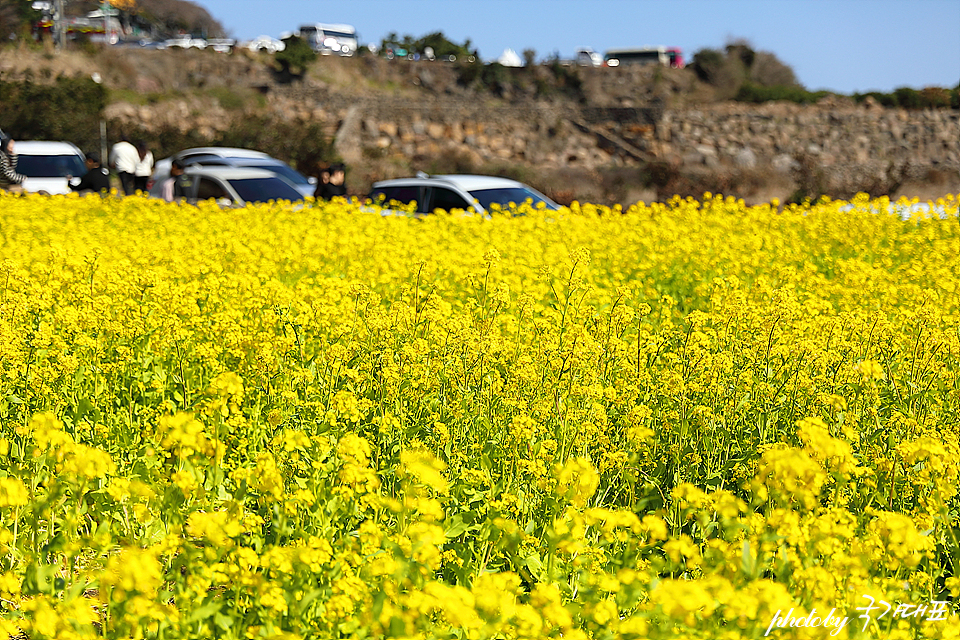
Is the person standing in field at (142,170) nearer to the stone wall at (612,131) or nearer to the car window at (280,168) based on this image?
the car window at (280,168)

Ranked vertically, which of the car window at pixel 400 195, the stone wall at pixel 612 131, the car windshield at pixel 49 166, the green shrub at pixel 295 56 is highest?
the green shrub at pixel 295 56

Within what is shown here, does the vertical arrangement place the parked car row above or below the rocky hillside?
below

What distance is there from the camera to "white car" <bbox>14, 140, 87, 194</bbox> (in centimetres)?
1750

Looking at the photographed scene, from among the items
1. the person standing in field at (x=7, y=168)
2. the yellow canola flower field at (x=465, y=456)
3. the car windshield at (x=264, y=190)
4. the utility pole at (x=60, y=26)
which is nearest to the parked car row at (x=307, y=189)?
the car windshield at (x=264, y=190)

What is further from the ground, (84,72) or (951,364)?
(84,72)

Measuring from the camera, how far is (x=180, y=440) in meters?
3.12

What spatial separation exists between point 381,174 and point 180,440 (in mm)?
26734

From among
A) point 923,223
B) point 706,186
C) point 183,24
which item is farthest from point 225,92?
point 183,24

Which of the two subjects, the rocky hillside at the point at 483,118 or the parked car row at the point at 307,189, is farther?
the rocky hillside at the point at 483,118

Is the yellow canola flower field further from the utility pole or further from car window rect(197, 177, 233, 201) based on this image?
the utility pole

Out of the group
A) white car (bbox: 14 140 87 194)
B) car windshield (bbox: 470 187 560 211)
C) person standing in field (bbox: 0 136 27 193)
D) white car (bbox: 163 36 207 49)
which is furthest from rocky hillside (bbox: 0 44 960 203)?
car windshield (bbox: 470 187 560 211)

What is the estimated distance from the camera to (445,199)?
1289 centimetres

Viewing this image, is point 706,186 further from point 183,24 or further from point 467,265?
point 183,24

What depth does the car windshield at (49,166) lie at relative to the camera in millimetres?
17844
